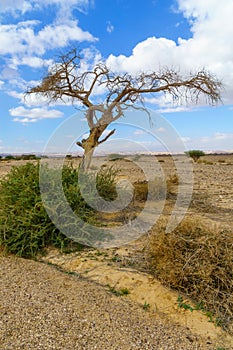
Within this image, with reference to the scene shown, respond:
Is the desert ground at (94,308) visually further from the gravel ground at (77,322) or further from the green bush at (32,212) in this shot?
the green bush at (32,212)

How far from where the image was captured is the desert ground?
3.19m

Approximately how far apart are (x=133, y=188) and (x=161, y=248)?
177 inches

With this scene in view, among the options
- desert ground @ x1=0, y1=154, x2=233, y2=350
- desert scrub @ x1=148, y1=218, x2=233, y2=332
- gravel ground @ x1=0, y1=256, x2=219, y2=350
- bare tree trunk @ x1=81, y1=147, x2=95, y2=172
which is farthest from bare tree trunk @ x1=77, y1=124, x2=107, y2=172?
gravel ground @ x1=0, y1=256, x2=219, y2=350

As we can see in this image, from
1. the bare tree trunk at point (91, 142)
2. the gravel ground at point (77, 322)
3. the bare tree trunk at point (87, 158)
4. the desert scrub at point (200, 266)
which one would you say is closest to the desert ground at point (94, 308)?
the gravel ground at point (77, 322)

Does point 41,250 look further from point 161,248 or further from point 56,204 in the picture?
point 161,248

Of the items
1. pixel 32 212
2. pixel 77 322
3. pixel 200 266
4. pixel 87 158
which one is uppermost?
pixel 87 158

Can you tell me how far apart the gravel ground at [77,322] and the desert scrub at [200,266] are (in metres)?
0.55

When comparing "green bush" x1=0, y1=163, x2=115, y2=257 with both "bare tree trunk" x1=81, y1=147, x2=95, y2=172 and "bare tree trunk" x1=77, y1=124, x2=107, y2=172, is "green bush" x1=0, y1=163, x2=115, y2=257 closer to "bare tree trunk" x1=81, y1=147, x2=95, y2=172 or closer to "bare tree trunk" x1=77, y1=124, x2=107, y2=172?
"bare tree trunk" x1=81, y1=147, x2=95, y2=172

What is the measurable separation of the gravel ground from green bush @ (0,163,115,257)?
121cm

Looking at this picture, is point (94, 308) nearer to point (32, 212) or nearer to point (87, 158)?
point (32, 212)

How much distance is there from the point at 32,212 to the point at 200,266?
2.92 meters

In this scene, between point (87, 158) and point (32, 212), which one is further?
point (87, 158)

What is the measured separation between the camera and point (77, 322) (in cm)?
342

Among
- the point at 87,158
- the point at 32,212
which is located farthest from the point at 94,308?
the point at 87,158
